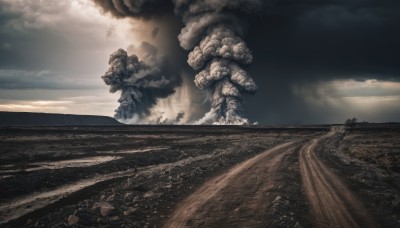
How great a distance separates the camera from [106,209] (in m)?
11.1

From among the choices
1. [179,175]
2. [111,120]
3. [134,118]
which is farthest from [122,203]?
[111,120]

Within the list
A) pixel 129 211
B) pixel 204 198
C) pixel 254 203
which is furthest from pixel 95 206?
pixel 254 203

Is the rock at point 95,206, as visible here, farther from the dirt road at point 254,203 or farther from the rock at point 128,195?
the dirt road at point 254,203

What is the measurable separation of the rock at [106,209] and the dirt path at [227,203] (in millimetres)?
2211

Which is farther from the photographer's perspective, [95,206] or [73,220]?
[95,206]

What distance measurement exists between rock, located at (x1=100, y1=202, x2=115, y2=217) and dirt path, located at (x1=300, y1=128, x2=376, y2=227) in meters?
6.64

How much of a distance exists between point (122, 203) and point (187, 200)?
252cm

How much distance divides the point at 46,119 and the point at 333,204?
527 feet

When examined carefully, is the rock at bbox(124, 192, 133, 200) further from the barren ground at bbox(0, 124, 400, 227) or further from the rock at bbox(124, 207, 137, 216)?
the rock at bbox(124, 207, 137, 216)

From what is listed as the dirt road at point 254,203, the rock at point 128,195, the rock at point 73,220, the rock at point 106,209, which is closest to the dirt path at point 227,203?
the dirt road at point 254,203

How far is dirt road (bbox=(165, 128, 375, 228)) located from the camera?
9.80 meters

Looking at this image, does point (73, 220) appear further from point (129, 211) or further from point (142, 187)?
point (142, 187)

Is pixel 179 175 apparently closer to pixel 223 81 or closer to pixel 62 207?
pixel 62 207

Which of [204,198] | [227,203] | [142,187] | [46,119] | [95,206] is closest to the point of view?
[95,206]
